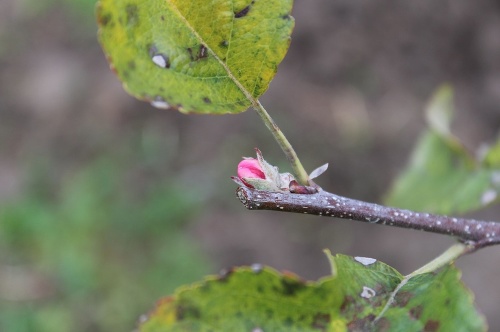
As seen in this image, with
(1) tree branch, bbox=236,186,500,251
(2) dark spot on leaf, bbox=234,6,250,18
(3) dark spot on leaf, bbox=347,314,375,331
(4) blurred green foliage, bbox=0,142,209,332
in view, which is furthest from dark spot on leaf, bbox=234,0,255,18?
(4) blurred green foliage, bbox=0,142,209,332

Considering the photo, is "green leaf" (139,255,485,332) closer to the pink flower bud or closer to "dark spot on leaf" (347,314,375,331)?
"dark spot on leaf" (347,314,375,331)

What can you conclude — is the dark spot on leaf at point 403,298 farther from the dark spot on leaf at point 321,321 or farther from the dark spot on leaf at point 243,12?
the dark spot on leaf at point 243,12

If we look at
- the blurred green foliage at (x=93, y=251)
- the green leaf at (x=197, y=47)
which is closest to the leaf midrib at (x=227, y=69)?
the green leaf at (x=197, y=47)

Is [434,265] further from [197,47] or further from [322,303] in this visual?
[197,47]

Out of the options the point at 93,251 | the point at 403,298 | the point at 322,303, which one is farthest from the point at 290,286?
the point at 93,251

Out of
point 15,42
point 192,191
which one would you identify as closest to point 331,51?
point 192,191

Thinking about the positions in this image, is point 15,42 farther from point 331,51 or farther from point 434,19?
point 434,19
